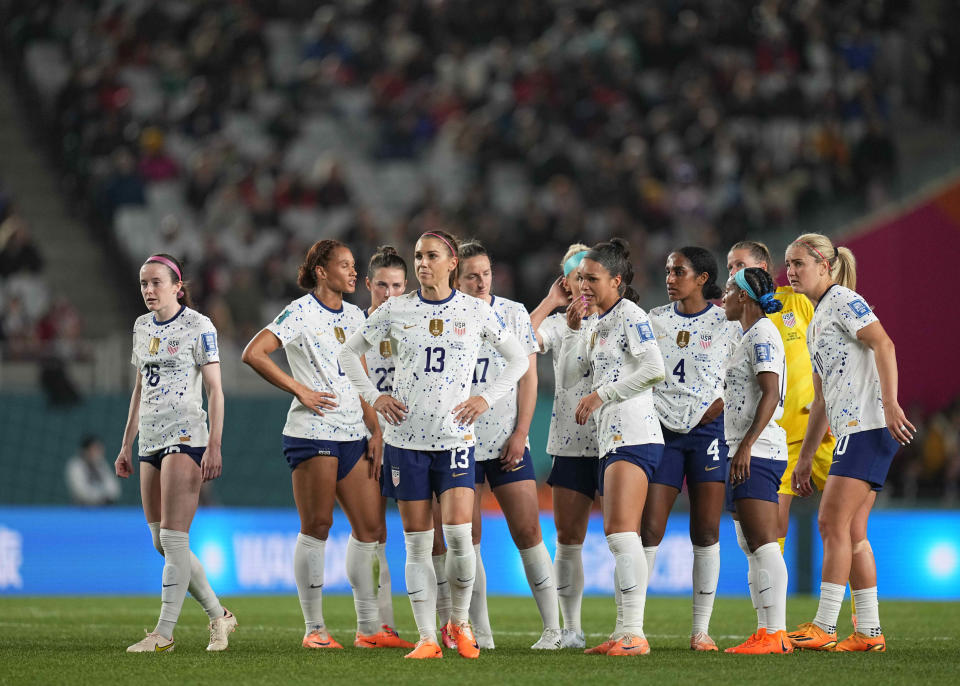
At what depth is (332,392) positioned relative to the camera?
8320 millimetres

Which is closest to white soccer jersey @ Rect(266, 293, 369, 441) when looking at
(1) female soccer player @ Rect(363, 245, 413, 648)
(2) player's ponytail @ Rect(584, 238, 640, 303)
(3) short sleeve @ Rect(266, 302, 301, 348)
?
(3) short sleeve @ Rect(266, 302, 301, 348)

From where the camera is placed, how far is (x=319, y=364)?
8.33 metres

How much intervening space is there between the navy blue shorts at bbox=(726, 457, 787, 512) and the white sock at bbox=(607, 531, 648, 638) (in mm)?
697

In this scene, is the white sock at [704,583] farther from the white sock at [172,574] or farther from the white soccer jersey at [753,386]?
the white sock at [172,574]

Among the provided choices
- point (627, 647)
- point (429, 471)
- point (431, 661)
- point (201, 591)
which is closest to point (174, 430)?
point (201, 591)

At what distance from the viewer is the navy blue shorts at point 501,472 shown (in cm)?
838

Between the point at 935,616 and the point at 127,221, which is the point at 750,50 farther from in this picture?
the point at 935,616

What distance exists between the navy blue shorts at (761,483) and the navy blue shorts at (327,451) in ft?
7.36

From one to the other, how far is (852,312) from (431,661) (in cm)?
310

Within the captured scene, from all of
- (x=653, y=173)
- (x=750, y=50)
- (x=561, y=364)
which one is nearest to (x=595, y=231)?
(x=653, y=173)

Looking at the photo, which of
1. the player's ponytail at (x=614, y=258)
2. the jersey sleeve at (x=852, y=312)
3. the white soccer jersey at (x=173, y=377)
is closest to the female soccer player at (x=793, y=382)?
the jersey sleeve at (x=852, y=312)

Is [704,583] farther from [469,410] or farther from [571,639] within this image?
[469,410]

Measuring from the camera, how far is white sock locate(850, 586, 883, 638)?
813 centimetres

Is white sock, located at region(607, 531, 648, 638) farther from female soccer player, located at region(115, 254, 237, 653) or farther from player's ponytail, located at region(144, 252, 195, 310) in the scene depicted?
player's ponytail, located at region(144, 252, 195, 310)
